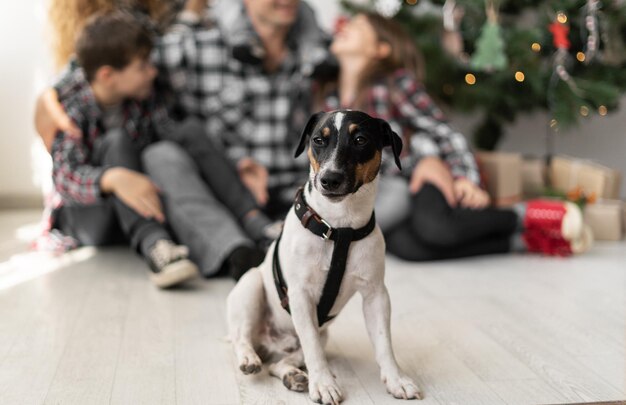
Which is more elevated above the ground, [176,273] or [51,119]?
[51,119]

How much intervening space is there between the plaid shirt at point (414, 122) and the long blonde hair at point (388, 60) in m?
0.03

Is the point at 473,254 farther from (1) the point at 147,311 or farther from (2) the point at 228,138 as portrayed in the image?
(1) the point at 147,311

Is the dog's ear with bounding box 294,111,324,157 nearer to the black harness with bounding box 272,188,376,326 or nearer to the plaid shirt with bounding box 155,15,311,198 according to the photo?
the black harness with bounding box 272,188,376,326

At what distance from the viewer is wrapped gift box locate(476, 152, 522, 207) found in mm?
3076

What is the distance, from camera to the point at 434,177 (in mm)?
2801

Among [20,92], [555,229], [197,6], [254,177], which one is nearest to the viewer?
[555,229]

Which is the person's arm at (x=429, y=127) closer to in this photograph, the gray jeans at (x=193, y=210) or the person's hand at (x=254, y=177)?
the person's hand at (x=254, y=177)

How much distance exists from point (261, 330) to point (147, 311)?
0.55 m

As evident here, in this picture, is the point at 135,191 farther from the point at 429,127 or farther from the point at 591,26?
the point at 591,26

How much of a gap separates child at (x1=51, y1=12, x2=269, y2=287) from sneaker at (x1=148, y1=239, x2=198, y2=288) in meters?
0.05

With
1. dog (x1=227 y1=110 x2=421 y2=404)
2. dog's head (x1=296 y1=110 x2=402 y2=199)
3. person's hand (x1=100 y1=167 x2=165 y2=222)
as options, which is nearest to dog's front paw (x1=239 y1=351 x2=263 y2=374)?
dog (x1=227 y1=110 x2=421 y2=404)

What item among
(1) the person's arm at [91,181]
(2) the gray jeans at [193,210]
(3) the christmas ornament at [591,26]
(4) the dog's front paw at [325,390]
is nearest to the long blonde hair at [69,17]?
(1) the person's arm at [91,181]

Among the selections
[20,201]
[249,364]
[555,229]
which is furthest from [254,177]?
[20,201]

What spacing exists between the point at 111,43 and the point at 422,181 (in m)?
1.26
